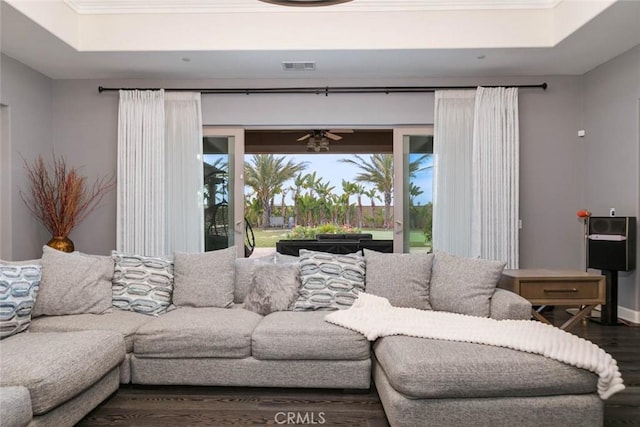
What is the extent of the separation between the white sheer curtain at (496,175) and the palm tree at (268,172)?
276 inches

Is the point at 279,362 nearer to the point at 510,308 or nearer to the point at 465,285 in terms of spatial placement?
the point at 465,285

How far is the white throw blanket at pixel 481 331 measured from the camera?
226cm

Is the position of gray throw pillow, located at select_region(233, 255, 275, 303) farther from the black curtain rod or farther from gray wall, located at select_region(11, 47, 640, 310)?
the black curtain rod

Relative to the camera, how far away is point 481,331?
8.73ft

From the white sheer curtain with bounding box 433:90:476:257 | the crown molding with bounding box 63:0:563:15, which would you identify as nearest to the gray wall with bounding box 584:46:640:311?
the crown molding with bounding box 63:0:563:15

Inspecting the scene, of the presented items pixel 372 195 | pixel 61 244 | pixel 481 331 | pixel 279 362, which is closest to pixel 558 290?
pixel 481 331

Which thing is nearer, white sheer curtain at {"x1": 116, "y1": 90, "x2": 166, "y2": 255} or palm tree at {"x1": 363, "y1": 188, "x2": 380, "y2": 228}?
white sheer curtain at {"x1": 116, "y1": 90, "x2": 166, "y2": 255}

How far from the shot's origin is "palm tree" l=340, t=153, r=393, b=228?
11367 millimetres

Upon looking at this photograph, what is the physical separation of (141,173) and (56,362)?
11.5 ft

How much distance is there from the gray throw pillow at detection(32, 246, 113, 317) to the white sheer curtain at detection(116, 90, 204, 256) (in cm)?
202

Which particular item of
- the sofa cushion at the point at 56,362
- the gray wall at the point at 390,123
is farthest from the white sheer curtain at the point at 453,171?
the sofa cushion at the point at 56,362

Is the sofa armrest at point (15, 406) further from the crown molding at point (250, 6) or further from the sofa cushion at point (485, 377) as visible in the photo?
the crown molding at point (250, 6)

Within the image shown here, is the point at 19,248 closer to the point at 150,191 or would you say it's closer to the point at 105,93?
the point at 150,191

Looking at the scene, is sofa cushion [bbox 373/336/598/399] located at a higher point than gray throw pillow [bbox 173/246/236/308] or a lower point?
lower
